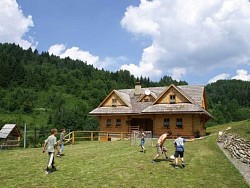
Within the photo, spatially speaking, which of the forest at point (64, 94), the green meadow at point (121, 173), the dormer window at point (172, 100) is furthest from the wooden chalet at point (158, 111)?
the forest at point (64, 94)

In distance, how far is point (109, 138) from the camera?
40.5 metres

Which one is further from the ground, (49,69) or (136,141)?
(49,69)

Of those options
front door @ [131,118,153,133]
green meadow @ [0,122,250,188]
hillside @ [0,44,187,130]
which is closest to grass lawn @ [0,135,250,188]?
green meadow @ [0,122,250,188]

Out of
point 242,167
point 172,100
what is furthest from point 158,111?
point 242,167

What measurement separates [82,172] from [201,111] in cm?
2262

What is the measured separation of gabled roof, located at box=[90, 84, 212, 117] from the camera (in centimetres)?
3672

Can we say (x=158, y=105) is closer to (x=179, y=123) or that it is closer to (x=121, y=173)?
(x=179, y=123)

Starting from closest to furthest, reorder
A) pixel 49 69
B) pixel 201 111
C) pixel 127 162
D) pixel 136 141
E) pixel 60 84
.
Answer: pixel 127 162, pixel 136 141, pixel 201 111, pixel 60 84, pixel 49 69

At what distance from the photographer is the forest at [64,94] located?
11338cm

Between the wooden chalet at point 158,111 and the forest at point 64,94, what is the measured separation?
48.9 metres

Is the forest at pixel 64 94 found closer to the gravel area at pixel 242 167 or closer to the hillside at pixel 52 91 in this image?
the hillside at pixel 52 91

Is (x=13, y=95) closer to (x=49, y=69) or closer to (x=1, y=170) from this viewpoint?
(x=49, y=69)

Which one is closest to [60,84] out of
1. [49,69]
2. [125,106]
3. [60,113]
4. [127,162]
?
[49,69]

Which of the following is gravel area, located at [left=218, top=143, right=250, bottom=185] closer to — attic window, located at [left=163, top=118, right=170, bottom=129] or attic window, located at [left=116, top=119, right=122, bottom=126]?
attic window, located at [left=163, top=118, right=170, bottom=129]
